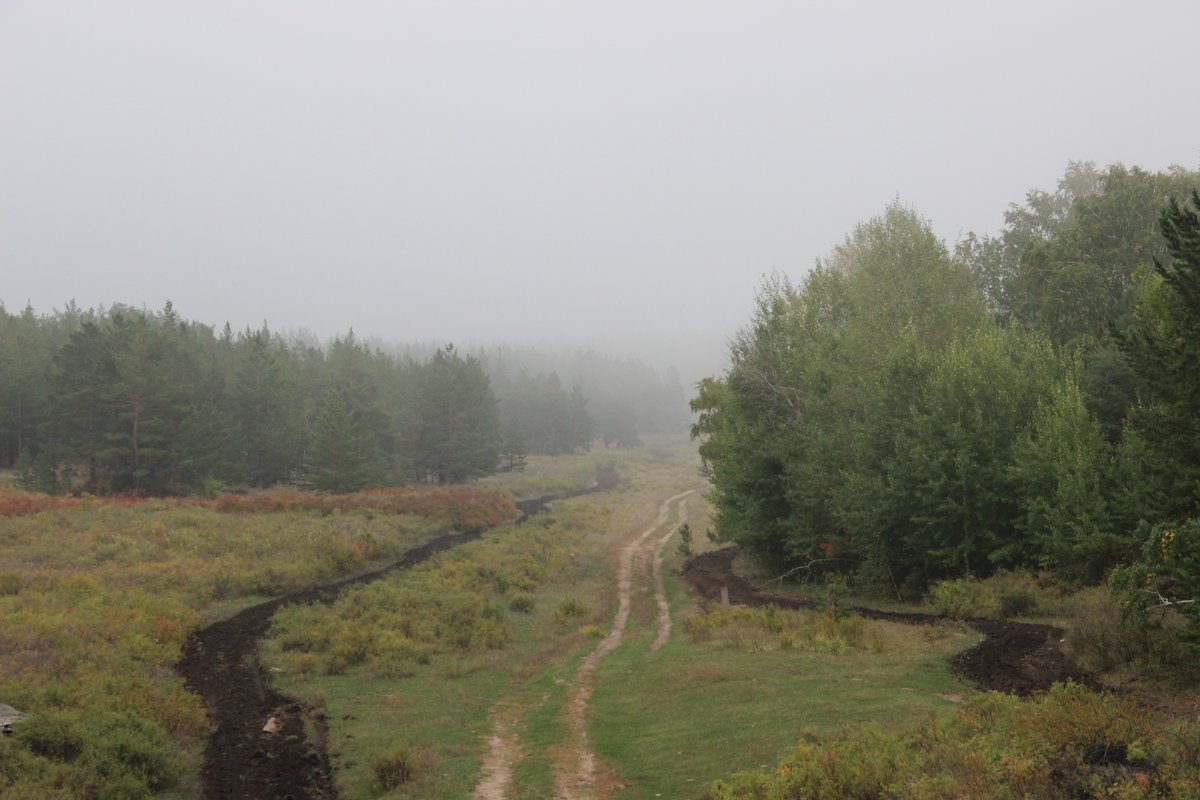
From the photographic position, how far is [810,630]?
78.8 feet

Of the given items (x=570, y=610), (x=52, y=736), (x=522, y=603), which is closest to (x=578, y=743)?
(x=52, y=736)

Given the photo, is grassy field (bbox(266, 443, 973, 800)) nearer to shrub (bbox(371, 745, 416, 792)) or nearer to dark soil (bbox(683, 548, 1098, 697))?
shrub (bbox(371, 745, 416, 792))

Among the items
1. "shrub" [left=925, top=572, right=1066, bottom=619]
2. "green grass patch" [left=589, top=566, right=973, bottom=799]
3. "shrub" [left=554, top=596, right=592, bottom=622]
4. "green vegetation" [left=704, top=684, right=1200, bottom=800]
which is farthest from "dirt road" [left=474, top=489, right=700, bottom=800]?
"shrub" [left=925, top=572, right=1066, bottom=619]

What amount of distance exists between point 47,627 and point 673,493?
2850 inches

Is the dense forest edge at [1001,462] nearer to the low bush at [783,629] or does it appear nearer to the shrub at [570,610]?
the low bush at [783,629]

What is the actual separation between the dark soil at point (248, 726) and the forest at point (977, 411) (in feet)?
55.0

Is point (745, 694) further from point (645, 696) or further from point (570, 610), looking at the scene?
point (570, 610)

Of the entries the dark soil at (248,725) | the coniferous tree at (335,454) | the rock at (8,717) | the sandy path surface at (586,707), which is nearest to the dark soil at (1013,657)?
the sandy path surface at (586,707)

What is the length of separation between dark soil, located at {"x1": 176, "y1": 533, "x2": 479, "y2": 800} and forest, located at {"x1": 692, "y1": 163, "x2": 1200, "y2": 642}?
1675 cm

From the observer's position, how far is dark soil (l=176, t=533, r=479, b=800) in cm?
1423

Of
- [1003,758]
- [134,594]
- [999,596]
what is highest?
[134,594]

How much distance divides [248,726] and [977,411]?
2684 centimetres

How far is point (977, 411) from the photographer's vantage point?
27.5 m

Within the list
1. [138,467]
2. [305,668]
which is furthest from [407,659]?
[138,467]
